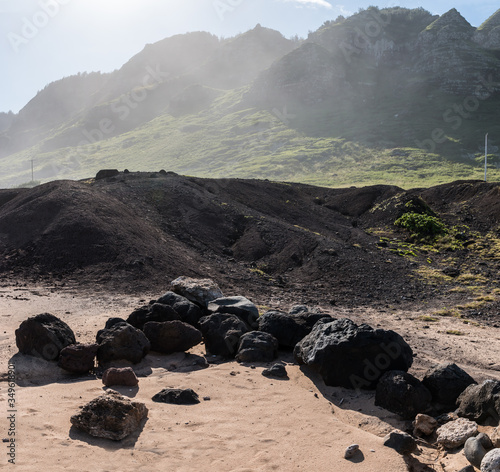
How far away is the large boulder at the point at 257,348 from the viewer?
9930 millimetres

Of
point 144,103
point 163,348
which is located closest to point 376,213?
point 163,348

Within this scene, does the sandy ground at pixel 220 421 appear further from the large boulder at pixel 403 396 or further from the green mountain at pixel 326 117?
the green mountain at pixel 326 117

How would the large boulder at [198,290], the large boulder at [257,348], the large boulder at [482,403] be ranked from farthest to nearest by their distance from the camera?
1. the large boulder at [198,290]
2. the large boulder at [257,348]
3. the large boulder at [482,403]

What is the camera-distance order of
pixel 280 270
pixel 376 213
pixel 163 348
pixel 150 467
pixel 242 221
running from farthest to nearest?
pixel 376 213
pixel 242 221
pixel 280 270
pixel 163 348
pixel 150 467

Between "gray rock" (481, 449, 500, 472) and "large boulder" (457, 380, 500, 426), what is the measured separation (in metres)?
1.37

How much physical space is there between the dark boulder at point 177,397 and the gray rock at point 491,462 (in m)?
4.30

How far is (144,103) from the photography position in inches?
5172

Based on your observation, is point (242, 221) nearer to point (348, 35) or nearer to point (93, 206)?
point (93, 206)

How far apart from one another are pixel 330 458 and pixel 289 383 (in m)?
2.65

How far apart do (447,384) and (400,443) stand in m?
2.14

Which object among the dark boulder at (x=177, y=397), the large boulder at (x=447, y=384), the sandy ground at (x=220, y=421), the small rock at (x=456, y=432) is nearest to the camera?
the sandy ground at (x=220, y=421)

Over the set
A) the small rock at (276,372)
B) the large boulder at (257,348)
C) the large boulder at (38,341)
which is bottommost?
the small rock at (276,372)

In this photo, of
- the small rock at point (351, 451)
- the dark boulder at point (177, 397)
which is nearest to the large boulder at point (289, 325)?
the dark boulder at point (177, 397)

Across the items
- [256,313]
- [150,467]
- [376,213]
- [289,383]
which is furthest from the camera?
[376,213]
